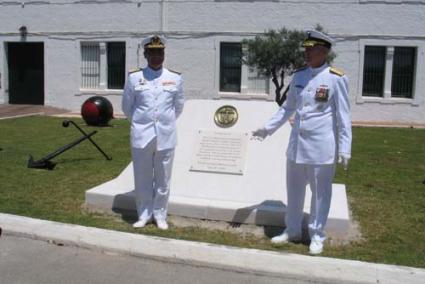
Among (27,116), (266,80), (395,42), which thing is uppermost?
(395,42)

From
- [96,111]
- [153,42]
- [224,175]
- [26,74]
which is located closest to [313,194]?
[224,175]

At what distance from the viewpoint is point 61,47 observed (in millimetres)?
22688

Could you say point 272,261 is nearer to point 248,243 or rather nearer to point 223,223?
point 248,243

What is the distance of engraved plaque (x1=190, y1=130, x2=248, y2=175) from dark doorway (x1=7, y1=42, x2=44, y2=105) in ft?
61.3

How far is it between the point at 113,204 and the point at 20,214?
988 millimetres

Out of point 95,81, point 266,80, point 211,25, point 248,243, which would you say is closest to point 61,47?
point 95,81

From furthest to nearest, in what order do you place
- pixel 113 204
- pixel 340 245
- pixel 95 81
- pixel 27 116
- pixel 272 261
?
pixel 95 81 < pixel 27 116 < pixel 113 204 < pixel 340 245 < pixel 272 261

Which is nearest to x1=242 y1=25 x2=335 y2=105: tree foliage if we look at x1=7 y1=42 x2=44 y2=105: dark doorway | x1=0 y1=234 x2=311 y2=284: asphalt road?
x1=7 y1=42 x2=44 y2=105: dark doorway

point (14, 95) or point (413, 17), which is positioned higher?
point (413, 17)

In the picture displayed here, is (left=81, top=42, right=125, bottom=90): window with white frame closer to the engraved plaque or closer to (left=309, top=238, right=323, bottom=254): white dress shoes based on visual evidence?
the engraved plaque

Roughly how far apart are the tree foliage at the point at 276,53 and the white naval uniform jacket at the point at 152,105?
1255 cm

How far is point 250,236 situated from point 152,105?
1.58m

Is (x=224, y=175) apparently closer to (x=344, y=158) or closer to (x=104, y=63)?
(x=344, y=158)

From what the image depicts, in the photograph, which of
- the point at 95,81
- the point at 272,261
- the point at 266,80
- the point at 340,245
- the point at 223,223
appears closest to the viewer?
the point at 272,261
